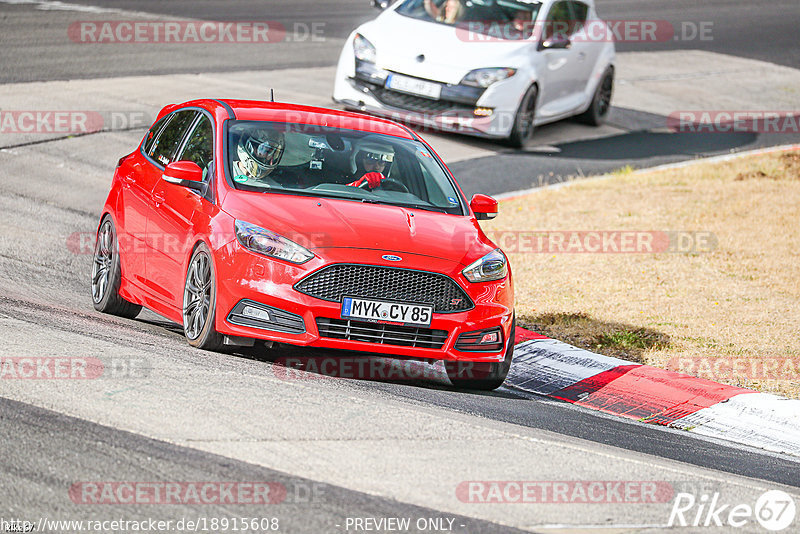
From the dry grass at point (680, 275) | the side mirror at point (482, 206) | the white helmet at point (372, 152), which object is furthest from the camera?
the dry grass at point (680, 275)

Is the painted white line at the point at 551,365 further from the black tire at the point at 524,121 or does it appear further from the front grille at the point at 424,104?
the black tire at the point at 524,121

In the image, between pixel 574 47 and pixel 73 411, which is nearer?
pixel 73 411

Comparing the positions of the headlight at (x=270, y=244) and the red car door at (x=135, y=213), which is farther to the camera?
the red car door at (x=135, y=213)

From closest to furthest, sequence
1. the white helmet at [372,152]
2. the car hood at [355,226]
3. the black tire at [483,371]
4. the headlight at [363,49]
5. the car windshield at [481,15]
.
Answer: the car hood at [355,226] < the black tire at [483,371] < the white helmet at [372,152] < the headlight at [363,49] < the car windshield at [481,15]

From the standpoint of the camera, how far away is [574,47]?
61.1 ft

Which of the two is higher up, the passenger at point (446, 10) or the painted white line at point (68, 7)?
the passenger at point (446, 10)

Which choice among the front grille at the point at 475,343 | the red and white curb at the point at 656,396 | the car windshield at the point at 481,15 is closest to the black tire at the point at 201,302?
the front grille at the point at 475,343

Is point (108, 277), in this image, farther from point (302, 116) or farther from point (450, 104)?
point (450, 104)

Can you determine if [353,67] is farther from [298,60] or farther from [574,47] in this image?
[298,60]

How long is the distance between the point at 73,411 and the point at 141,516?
118cm

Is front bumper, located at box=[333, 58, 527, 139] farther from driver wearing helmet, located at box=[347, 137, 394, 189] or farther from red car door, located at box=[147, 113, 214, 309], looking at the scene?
red car door, located at box=[147, 113, 214, 309]

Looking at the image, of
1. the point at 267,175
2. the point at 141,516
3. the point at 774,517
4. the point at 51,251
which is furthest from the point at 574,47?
the point at 141,516

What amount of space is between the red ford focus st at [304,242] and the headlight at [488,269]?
0.01 m

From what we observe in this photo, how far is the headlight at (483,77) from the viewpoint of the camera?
16609 mm
